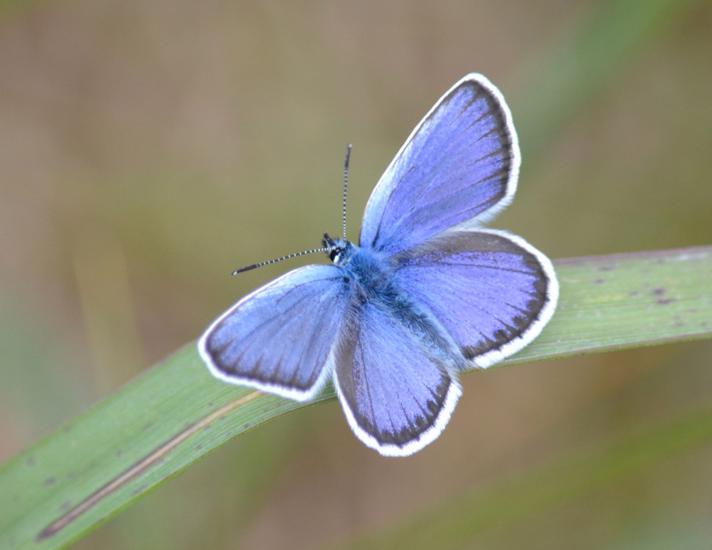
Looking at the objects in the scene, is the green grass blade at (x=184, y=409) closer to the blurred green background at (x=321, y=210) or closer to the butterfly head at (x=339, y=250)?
the butterfly head at (x=339, y=250)

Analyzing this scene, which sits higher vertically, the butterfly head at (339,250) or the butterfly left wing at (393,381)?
the butterfly head at (339,250)

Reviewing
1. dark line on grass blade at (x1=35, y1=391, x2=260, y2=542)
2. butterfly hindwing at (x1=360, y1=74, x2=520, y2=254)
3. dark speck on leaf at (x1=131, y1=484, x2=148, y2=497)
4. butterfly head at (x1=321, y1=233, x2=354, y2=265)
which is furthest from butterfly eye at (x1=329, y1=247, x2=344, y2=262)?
dark speck on leaf at (x1=131, y1=484, x2=148, y2=497)

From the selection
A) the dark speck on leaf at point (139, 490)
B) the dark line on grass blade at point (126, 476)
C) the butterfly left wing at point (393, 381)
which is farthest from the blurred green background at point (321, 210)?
the dark speck on leaf at point (139, 490)

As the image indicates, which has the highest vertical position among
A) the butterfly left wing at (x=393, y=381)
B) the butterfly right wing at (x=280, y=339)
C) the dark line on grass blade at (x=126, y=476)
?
the butterfly right wing at (x=280, y=339)

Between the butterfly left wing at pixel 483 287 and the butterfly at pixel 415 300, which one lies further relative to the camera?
the butterfly left wing at pixel 483 287

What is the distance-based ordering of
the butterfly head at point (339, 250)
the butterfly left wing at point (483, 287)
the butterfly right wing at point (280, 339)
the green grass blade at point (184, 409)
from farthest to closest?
the butterfly head at point (339, 250) → the butterfly left wing at point (483, 287) → the green grass blade at point (184, 409) → the butterfly right wing at point (280, 339)

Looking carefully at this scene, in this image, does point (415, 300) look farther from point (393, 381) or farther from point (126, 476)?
point (126, 476)

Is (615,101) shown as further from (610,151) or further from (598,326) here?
(598,326)
